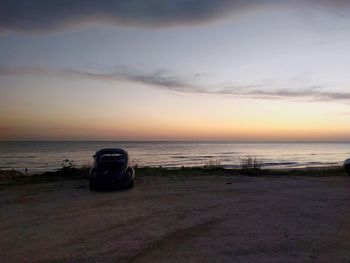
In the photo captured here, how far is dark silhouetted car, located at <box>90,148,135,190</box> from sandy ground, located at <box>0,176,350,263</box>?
61 centimetres

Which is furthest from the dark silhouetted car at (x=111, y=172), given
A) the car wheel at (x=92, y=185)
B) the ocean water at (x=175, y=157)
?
the ocean water at (x=175, y=157)

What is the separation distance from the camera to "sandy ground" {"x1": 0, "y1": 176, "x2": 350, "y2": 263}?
273 inches

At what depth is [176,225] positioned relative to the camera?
9031 mm

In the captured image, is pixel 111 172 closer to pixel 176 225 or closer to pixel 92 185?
pixel 92 185

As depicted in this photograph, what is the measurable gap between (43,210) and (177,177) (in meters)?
9.45

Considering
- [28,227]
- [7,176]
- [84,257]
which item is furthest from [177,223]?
[7,176]

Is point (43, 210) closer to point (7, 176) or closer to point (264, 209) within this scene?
point (264, 209)

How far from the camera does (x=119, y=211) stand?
1076 cm

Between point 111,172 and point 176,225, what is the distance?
6.72 metres

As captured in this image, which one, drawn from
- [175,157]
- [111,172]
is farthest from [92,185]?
[175,157]

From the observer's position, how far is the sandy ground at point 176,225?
273 inches

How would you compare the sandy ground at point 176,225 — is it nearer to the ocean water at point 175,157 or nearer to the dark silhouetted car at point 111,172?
the dark silhouetted car at point 111,172

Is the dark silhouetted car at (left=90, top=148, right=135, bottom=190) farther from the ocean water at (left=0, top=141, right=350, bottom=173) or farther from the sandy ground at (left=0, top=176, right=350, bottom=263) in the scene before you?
the ocean water at (left=0, top=141, right=350, bottom=173)

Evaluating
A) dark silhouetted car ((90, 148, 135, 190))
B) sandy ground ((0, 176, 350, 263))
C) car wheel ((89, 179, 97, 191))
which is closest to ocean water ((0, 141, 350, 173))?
dark silhouetted car ((90, 148, 135, 190))
